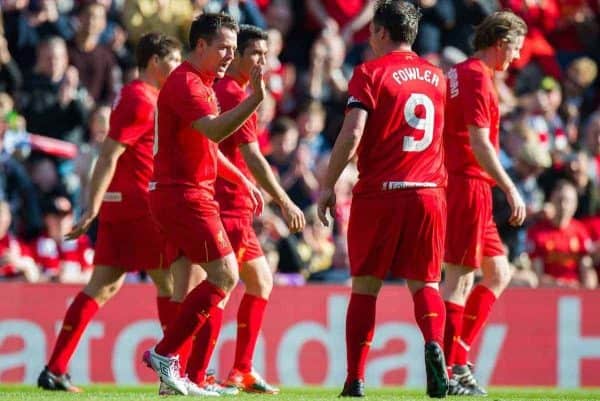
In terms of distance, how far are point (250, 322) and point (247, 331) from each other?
2.6 inches

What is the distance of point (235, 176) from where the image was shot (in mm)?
10094

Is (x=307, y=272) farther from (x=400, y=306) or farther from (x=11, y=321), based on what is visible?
(x=11, y=321)

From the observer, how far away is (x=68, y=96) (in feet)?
50.9

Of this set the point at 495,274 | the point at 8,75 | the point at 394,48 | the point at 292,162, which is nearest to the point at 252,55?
the point at 394,48

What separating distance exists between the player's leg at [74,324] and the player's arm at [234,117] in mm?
2399

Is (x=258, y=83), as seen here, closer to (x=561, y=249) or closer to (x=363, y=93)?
(x=363, y=93)

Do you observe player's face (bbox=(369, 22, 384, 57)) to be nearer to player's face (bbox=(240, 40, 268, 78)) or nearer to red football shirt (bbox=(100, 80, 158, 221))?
player's face (bbox=(240, 40, 268, 78))

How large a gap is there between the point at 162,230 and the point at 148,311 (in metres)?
4.21

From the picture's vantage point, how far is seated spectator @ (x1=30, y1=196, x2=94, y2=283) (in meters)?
14.1

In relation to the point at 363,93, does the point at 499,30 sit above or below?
above

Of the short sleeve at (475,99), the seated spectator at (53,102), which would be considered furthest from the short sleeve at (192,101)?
the seated spectator at (53,102)

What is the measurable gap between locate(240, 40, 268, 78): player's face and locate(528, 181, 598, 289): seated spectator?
225 inches

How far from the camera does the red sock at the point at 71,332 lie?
35.9ft

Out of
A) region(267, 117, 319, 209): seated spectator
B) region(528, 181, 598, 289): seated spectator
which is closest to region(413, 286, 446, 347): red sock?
region(528, 181, 598, 289): seated spectator
